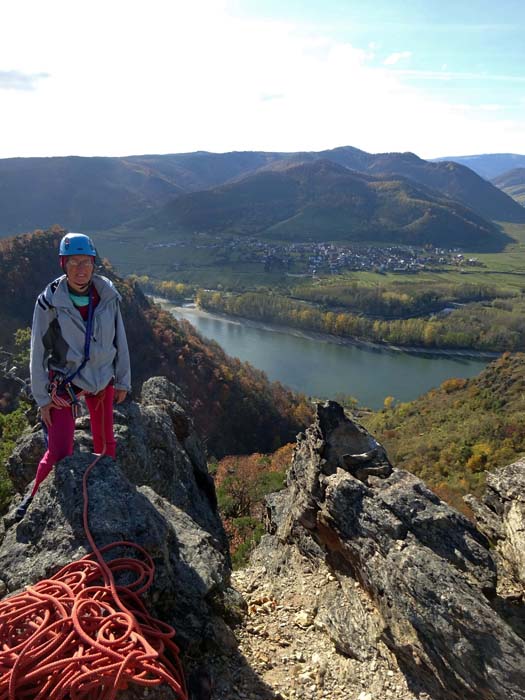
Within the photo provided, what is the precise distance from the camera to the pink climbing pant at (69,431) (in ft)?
14.0

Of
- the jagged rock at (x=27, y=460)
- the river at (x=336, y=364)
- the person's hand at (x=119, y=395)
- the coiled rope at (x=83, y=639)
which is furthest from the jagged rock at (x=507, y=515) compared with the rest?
the river at (x=336, y=364)

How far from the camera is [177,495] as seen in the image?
7.01m

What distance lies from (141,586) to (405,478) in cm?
459

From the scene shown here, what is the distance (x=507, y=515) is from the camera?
677 cm

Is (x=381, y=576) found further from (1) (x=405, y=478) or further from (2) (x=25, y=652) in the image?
(2) (x=25, y=652)

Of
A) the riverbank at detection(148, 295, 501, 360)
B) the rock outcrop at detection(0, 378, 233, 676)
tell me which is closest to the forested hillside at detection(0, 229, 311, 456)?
the riverbank at detection(148, 295, 501, 360)

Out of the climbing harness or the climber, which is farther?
the climbing harness

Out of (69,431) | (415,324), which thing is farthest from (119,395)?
(415,324)

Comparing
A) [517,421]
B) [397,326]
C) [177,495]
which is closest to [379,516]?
[177,495]

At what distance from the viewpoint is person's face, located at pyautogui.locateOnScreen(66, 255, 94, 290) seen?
3.78 meters

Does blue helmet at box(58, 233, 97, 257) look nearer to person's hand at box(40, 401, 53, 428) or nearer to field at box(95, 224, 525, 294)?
person's hand at box(40, 401, 53, 428)

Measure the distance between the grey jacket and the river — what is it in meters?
50.6

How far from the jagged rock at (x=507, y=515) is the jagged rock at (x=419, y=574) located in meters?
0.47

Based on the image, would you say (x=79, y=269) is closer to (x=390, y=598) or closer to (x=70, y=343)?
(x=70, y=343)
